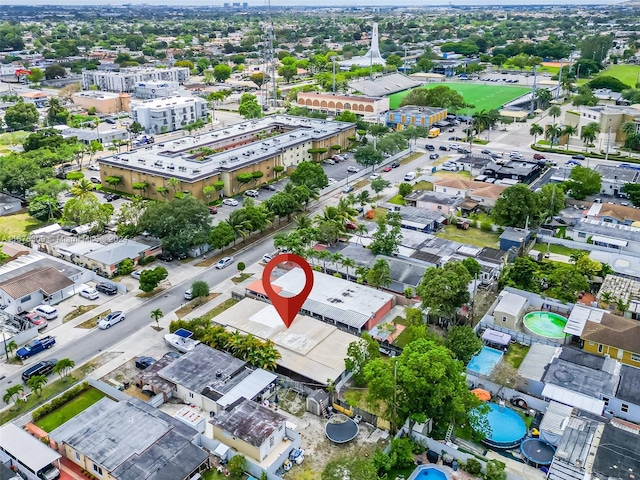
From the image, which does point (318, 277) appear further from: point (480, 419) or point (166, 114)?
point (166, 114)

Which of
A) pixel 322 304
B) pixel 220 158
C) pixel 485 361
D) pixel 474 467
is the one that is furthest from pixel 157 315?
pixel 220 158

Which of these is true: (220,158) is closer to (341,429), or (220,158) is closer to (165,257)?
(165,257)

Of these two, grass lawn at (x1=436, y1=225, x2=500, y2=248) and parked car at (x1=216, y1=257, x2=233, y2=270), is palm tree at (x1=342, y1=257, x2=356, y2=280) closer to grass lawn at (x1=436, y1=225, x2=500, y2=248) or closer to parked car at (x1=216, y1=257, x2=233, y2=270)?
parked car at (x1=216, y1=257, x2=233, y2=270)

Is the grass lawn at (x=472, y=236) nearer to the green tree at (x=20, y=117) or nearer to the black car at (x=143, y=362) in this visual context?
the black car at (x=143, y=362)

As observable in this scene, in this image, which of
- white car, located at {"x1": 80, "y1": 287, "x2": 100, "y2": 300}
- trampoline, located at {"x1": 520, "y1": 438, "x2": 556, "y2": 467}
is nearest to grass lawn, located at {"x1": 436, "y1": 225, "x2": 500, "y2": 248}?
trampoline, located at {"x1": 520, "y1": 438, "x2": 556, "y2": 467}

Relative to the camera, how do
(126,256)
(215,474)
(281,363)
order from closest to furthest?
(215,474), (281,363), (126,256)

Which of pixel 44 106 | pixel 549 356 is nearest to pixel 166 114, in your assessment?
pixel 44 106
